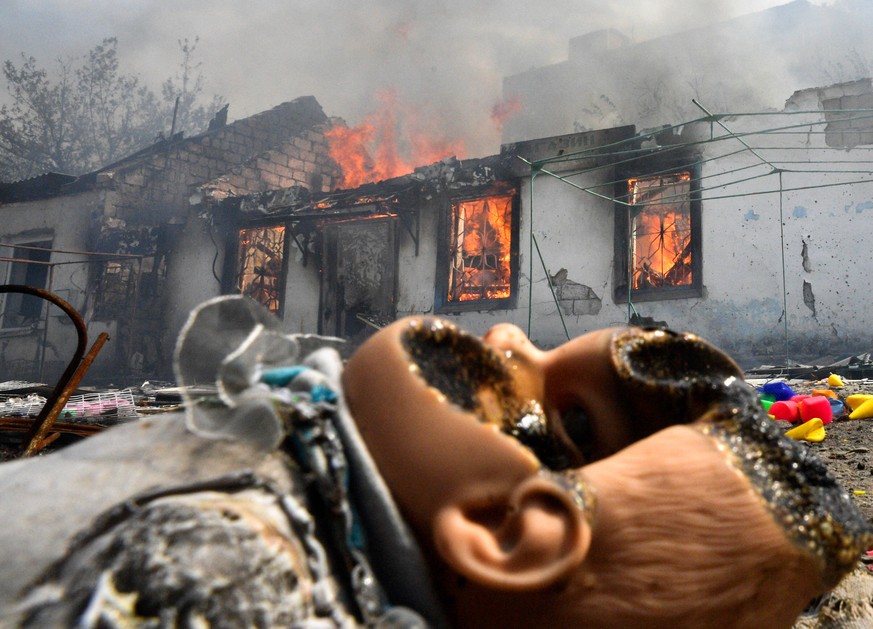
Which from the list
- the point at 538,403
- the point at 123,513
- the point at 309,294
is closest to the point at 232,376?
the point at 123,513

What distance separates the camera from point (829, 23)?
2517 centimetres

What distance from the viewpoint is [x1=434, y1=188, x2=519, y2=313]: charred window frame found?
1173cm

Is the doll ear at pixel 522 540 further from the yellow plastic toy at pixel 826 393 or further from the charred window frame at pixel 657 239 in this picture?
the charred window frame at pixel 657 239

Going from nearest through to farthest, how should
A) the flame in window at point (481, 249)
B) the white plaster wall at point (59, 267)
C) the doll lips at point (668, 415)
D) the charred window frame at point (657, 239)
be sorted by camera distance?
the doll lips at point (668, 415) → the charred window frame at point (657, 239) → the flame in window at point (481, 249) → the white plaster wall at point (59, 267)

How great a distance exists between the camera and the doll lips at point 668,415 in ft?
3.72

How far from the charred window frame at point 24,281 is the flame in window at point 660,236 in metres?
14.1

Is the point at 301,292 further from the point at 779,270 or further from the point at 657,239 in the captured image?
the point at 779,270

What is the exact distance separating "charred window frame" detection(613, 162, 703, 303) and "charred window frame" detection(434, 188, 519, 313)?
1.84 m

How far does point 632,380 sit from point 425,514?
0.48m

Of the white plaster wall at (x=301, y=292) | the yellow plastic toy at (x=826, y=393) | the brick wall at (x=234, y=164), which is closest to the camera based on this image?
the yellow plastic toy at (x=826, y=393)

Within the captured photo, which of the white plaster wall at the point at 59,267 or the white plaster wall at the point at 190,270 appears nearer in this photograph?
the white plaster wall at the point at 190,270

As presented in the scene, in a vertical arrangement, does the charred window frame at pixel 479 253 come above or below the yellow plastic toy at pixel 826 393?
above

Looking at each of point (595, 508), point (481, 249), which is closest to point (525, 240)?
point (481, 249)

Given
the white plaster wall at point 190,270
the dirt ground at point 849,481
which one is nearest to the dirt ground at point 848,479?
the dirt ground at point 849,481
